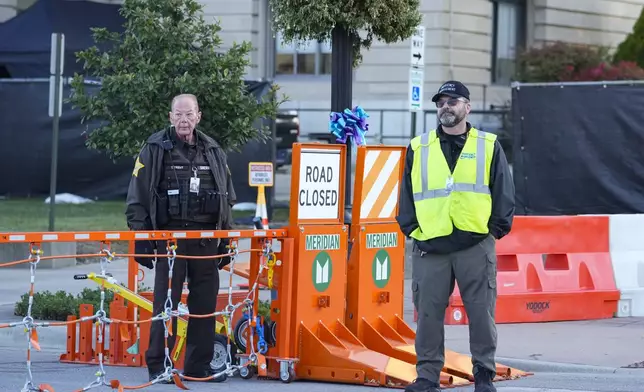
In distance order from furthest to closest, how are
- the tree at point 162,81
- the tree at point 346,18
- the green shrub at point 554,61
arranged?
the green shrub at point 554,61 < the tree at point 162,81 < the tree at point 346,18

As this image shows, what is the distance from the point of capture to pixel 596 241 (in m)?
12.6

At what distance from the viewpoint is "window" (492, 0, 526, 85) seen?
113 ft

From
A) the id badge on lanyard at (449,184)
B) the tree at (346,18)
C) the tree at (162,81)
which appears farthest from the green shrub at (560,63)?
the id badge on lanyard at (449,184)

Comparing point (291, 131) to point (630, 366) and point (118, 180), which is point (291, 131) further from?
point (630, 366)

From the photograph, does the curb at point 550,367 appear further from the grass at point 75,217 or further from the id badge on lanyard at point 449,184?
the grass at point 75,217

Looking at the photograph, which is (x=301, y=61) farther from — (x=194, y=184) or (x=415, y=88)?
(x=194, y=184)

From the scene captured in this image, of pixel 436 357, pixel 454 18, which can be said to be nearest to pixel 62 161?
pixel 454 18

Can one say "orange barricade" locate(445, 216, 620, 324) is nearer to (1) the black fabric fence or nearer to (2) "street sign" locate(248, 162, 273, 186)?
(2) "street sign" locate(248, 162, 273, 186)

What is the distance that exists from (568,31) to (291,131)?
35.0 ft

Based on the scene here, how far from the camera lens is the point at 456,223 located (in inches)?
303

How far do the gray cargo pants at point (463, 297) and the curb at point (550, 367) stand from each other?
1780 millimetres

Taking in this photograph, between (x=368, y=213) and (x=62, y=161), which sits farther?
(x=62, y=161)

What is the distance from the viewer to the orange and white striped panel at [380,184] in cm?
930

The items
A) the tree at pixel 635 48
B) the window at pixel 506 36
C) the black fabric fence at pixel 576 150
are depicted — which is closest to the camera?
the black fabric fence at pixel 576 150
